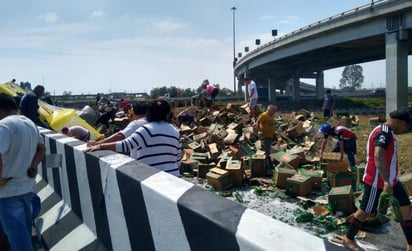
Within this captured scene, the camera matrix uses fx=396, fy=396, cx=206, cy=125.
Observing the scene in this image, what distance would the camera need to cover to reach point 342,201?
6.38 m

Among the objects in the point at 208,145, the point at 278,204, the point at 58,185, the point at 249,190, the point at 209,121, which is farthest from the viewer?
the point at 209,121

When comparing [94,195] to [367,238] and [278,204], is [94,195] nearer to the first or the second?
[367,238]

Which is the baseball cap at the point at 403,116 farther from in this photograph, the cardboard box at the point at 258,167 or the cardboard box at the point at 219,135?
the cardboard box at the point at 219,135

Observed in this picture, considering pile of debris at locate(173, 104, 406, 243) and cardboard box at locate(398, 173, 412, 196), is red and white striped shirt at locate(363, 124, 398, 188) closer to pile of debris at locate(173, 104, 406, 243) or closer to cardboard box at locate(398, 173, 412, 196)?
pile of debris at locate(173, 104, 406, 243)

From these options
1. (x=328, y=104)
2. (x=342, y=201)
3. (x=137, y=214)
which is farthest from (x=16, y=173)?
(x=328, y=104)

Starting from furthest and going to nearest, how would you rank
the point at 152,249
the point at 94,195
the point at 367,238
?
1. the point at 367,238
2. the point at 94,195
3. the point at 152,249

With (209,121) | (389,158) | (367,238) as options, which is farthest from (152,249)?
(209,121)

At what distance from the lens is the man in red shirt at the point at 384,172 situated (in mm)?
4531

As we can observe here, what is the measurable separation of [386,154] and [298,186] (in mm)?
2936

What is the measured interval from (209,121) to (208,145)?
3.70m

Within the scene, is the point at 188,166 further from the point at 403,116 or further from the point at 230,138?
the point at 403,116

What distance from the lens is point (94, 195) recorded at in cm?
317

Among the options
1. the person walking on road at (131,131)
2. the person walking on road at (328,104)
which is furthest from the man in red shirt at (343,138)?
the person walking on road at (328,104)

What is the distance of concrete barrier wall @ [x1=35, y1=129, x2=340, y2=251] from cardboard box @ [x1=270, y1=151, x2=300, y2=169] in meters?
6.01
